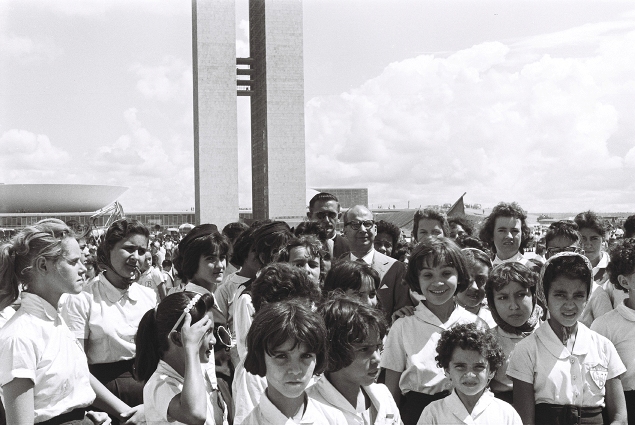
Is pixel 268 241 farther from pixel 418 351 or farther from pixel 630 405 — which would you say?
pixel 630 405

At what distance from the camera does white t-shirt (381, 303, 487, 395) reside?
2.68 meters

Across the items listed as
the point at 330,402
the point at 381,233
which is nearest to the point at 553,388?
the point at 330,402

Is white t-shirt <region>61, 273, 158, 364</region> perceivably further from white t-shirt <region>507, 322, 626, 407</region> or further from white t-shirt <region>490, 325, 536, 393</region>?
white t-shirt <region>507, 322, 626, 407</region>

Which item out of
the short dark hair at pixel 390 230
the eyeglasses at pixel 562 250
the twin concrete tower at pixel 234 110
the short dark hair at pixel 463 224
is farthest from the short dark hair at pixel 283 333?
the twin concrete tower at pixel 234 110

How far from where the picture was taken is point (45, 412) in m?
2.29

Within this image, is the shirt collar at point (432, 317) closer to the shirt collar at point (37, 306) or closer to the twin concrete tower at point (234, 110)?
the shirt collar at point (37, 306)

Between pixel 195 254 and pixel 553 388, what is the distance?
6.65 feet

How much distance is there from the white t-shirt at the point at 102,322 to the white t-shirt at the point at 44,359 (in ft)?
2.45

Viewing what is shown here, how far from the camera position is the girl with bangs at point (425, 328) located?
2682 mm

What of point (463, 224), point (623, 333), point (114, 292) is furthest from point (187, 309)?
point (463, 224)

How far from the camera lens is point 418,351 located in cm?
271

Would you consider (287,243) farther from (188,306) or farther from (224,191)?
(224,191)

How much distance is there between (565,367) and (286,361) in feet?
4.10

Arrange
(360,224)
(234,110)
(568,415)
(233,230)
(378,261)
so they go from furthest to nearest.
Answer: (234,110), (233,230), (360,224), (378,261), (568,415)
